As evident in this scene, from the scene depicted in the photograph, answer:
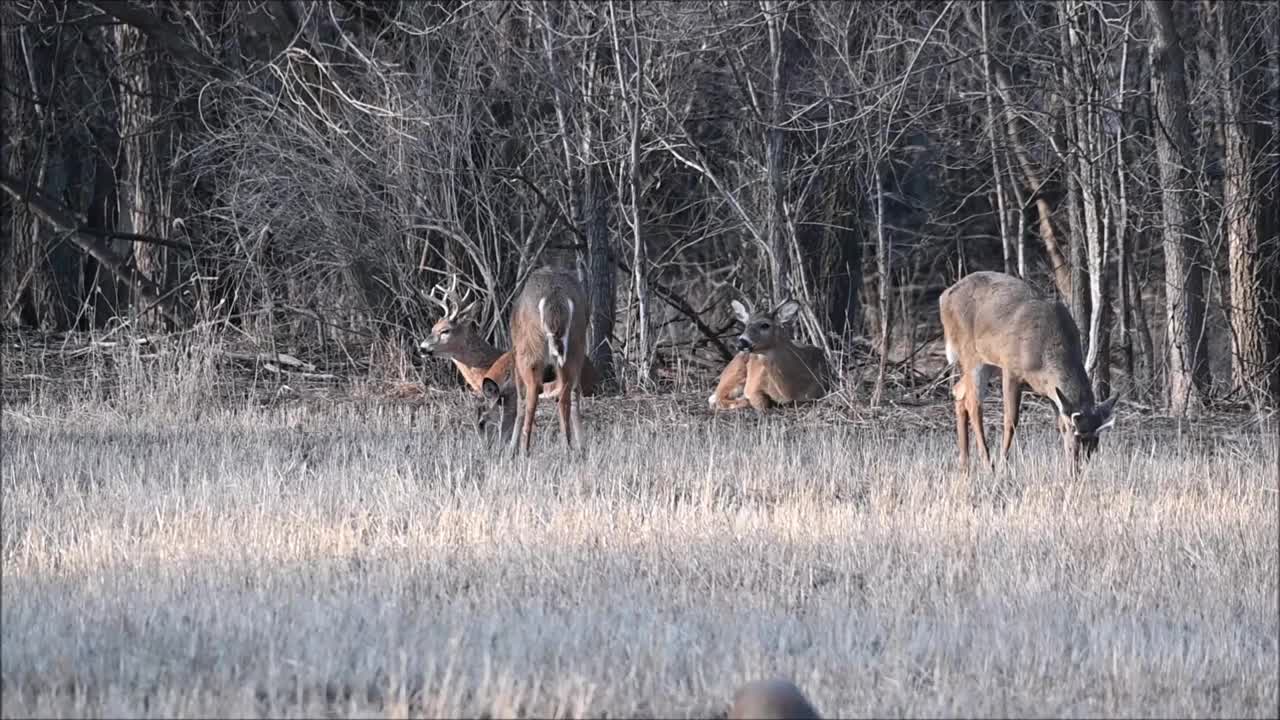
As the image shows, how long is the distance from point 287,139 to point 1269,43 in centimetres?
972

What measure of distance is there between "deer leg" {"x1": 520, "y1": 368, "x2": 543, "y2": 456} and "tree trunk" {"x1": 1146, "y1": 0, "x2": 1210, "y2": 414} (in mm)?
5627

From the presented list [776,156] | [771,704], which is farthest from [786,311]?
[771,704]

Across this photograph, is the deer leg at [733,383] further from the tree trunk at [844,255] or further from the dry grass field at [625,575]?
the dry grass field at [625,575]

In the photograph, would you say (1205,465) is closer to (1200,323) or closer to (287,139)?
(1200,323)

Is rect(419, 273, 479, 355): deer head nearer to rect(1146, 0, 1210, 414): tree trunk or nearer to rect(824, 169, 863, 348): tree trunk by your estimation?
rect(824, 169, 863, 348): tree trunk

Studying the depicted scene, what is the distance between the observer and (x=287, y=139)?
1672 cm

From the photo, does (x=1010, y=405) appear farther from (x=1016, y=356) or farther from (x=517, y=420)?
(x=517, y=420)

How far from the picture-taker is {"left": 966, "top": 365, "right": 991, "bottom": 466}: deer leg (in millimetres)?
12648

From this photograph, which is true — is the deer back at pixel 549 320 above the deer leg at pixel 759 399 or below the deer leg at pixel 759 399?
above

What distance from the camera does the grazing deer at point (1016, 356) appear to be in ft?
40.4

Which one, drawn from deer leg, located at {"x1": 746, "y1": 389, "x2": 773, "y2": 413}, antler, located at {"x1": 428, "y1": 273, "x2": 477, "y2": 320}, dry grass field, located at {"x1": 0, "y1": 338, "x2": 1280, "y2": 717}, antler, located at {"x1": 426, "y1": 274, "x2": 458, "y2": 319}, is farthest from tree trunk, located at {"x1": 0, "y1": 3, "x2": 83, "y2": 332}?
deer leg, located at {"x1": 746, "y1": 389, "x2": 773, "y2": 413}

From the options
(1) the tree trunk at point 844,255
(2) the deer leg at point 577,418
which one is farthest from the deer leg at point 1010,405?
(1) the tree trunk at point 844,255

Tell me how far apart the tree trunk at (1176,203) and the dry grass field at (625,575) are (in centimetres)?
171

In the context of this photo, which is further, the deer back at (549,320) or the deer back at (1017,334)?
the deer back at (549,320)
